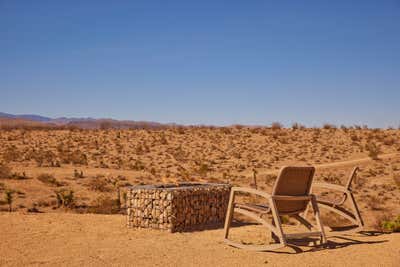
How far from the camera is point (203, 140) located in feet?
141

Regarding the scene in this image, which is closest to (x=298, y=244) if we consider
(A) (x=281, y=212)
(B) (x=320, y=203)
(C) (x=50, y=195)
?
(A) (x=281, y=212)

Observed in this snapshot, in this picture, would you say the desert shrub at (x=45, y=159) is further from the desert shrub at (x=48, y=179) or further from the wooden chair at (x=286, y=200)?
the wooden chair at (x=286, y=200)

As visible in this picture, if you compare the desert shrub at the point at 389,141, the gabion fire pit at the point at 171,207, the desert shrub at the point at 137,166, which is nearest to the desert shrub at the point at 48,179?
the desert shrub at the point at 137,166

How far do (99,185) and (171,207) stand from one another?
11254 millimetres

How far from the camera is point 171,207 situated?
10906mm

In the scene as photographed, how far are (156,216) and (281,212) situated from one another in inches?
124

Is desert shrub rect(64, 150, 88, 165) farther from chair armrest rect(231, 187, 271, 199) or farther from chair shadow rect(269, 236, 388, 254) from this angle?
chair armrest rect(231, 187, 271, 199)

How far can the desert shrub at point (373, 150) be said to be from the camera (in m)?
33.2

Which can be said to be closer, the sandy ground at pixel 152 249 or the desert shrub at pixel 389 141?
the sandy ground at pixel 152 249

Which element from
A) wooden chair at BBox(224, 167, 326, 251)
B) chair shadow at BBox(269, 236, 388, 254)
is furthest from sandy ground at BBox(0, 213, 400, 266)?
wooden chair at BBox(224, 167, 326, 251)

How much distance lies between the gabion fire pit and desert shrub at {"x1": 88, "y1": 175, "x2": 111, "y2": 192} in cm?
984

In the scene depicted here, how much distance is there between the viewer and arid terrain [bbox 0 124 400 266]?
Answer: 848 cm

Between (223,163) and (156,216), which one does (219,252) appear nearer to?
(156,216)

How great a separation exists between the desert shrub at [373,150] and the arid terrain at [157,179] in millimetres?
155
